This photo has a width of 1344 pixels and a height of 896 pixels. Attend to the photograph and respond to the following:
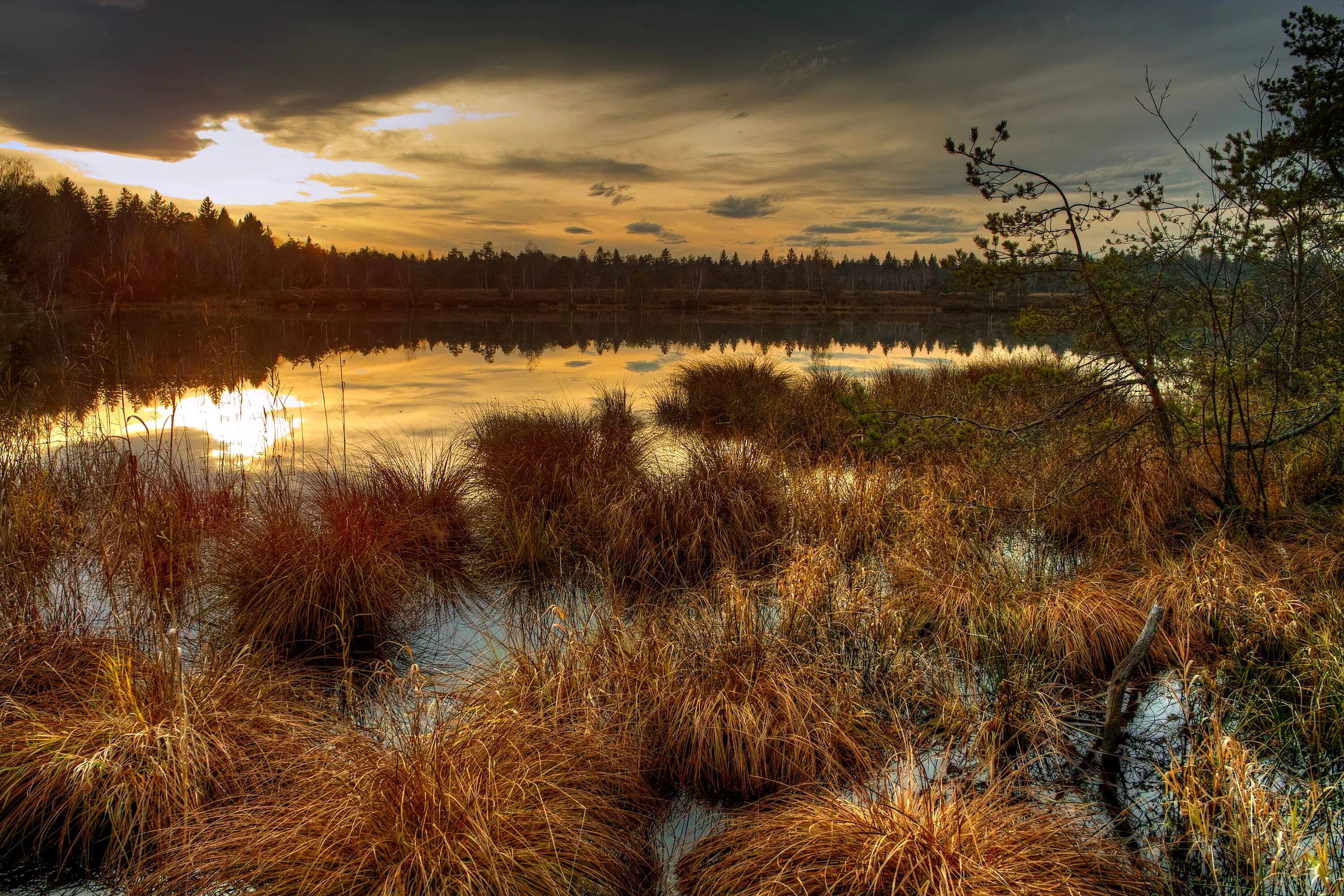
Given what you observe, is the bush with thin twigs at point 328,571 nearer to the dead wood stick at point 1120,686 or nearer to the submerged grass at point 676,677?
the submerged grass at point 676,677

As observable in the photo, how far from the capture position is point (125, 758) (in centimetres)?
324

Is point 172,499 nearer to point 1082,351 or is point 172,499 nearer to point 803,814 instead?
point 803,814

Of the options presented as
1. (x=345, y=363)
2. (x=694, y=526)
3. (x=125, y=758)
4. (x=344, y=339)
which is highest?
(x=344, y=339)

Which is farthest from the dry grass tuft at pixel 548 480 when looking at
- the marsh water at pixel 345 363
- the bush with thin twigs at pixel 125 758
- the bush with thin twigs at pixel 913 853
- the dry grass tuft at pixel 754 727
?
the bush with thin twigs at pixel 913 853

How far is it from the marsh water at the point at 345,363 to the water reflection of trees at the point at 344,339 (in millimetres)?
102

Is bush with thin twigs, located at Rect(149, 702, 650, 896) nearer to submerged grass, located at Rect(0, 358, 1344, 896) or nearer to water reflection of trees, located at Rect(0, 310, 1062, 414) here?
submerged grass, located at Rect(0, 358, 1344, 896)

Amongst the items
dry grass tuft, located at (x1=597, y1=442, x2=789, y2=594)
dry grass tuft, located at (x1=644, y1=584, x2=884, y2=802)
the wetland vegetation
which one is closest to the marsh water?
the wetland vegetation

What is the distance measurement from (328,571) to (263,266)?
64037 millimetres

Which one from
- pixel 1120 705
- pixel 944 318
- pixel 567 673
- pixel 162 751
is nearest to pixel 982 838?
pixel 1120 705

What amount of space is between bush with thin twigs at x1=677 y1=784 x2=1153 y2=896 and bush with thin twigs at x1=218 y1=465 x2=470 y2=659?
2937 millimetres

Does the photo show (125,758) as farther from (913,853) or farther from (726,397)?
(726,397)

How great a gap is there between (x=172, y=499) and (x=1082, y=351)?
786 cm

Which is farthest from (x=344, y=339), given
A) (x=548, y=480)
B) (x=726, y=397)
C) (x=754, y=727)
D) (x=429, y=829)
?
(x=429, y=829)

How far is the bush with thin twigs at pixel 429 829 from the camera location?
2625mm
